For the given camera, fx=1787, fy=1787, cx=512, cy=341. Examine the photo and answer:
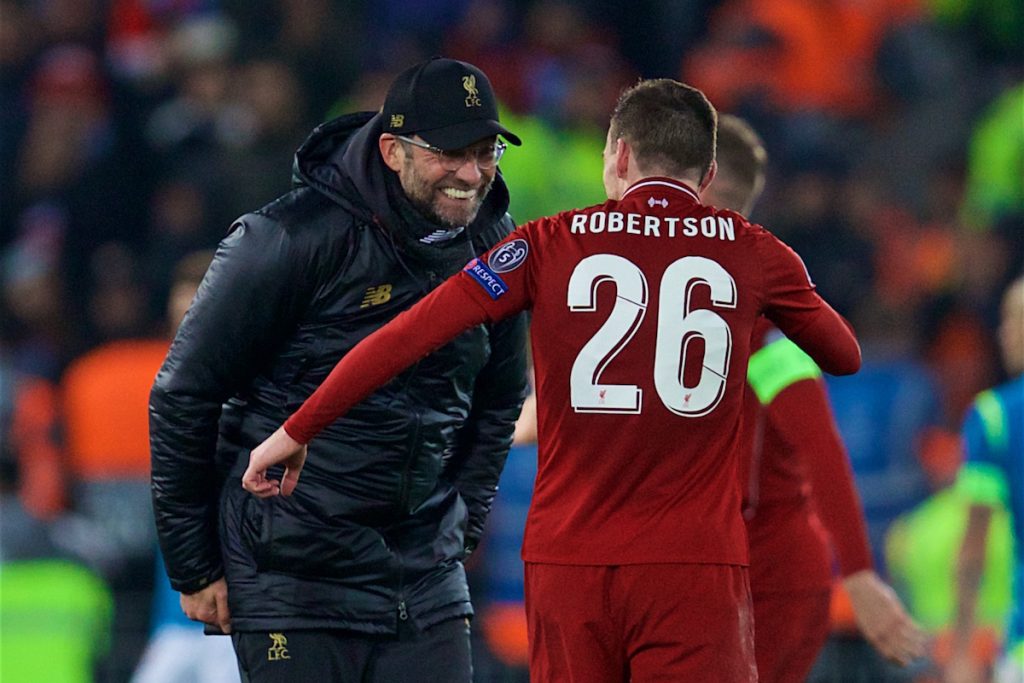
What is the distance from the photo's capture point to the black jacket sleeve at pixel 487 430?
458cm

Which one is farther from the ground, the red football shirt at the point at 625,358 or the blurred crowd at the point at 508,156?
the blurred crowd at the point at 508,156

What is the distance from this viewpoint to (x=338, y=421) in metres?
4.21

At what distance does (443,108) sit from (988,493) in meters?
2.68

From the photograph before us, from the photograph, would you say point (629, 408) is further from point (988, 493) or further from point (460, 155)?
point (988, 493)

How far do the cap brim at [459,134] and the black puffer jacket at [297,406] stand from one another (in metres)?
0.18

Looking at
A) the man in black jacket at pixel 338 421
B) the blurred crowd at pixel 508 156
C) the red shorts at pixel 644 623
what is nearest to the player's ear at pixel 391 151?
the man in black jacket at pixel 338 421

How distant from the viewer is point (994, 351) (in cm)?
994

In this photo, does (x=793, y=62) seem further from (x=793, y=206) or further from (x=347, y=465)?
(x=347, y=465)

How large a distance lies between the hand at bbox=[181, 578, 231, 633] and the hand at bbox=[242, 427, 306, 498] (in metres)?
0.48

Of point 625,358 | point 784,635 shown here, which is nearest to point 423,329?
point 625,358

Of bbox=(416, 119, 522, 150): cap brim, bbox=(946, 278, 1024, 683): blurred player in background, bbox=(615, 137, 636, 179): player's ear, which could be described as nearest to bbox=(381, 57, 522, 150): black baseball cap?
bbox=(416, 119, 522, 150): cap brim

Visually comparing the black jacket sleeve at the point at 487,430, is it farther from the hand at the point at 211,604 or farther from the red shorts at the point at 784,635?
the red shorts at the point at 784,635

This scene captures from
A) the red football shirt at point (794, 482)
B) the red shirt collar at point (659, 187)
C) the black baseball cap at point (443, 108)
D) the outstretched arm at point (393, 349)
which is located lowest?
the red football shirt at point (794, 482)

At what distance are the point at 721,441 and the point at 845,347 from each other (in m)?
0.35
